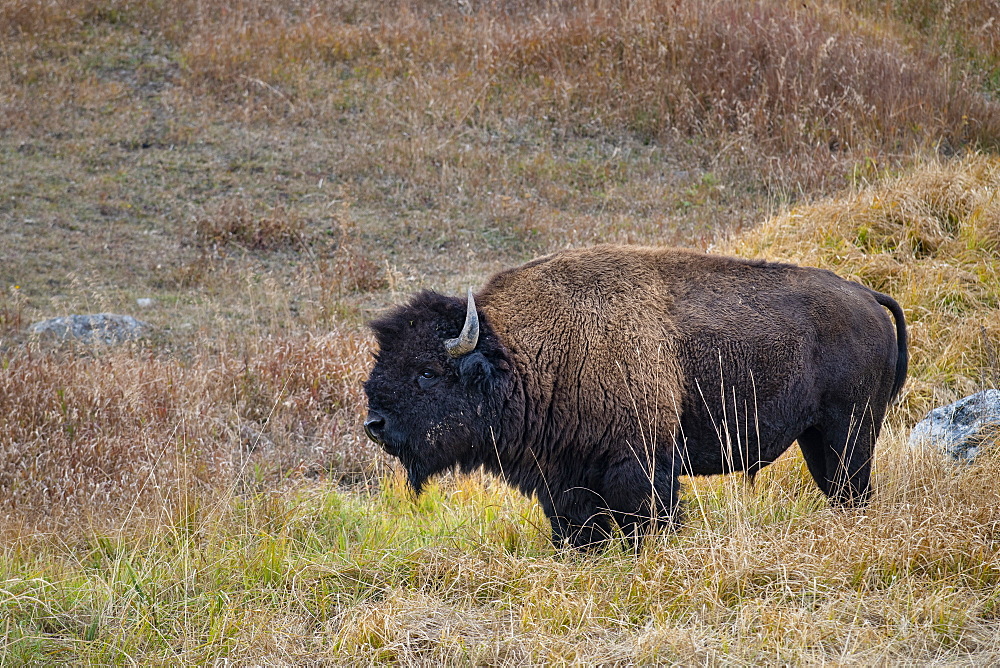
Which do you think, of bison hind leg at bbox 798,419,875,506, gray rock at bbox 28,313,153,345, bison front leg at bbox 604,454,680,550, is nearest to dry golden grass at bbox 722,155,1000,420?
bison hind leg at bbox 798,419,875,506

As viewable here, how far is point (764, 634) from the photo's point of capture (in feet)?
12.4

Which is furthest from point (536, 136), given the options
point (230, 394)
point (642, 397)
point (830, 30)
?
point (642, 397)

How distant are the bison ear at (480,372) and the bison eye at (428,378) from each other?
13 cm

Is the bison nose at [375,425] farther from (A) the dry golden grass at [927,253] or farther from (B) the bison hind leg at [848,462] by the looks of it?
(A) the dry golden grass at [927,253]

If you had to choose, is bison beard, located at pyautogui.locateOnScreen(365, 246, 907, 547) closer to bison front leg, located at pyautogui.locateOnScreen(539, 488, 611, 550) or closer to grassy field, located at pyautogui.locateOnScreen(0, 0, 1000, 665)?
bison front leg, located at pyautogui.locateOnScreen(539, 488, 611, 550)

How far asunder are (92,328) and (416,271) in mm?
3407

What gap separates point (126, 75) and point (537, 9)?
22.6 feet

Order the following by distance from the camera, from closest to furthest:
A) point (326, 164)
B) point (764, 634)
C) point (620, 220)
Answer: point (764, 634)
point (620, 220)
point (326, 164)

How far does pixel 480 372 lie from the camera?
4.55m

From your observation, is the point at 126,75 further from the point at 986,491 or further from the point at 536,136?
the point at 986,491

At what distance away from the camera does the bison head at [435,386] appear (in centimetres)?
450

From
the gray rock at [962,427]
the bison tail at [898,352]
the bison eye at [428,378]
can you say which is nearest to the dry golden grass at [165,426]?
the bison eye at [428,378]

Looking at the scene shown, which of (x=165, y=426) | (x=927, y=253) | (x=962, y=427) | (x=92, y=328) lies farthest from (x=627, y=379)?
(x=92, y=328)

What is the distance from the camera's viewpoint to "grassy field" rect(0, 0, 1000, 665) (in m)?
4.08
